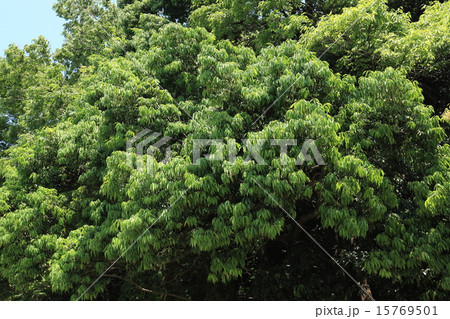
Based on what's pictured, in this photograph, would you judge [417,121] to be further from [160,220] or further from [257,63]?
[160,220]

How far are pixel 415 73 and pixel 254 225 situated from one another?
5.56 meters

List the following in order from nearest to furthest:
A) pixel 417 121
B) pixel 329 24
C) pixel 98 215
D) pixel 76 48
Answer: pixel 417 121
pixel 98 215
pixel 329 24
pixel 76 48

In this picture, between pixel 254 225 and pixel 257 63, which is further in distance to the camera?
pixel 257 63

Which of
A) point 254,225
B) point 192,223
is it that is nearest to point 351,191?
point 254,225

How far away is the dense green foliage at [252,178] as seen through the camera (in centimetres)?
612

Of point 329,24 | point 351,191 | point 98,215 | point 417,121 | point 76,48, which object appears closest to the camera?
point 351,191

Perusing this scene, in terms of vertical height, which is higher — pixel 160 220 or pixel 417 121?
pixel 417 121

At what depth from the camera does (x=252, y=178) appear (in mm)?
5918

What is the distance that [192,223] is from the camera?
246 inches

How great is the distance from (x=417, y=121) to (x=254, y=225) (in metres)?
3.16

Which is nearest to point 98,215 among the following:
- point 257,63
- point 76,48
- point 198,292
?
point 198,292

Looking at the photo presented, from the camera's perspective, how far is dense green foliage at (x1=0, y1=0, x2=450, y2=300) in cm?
612
